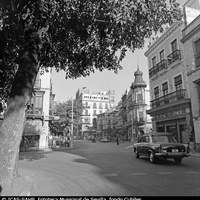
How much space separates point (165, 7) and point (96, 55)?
11.8 feet

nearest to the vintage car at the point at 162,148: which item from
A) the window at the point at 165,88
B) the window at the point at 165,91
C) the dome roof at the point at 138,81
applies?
the window at the point at 165,91

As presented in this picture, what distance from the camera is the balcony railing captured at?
1938 cm

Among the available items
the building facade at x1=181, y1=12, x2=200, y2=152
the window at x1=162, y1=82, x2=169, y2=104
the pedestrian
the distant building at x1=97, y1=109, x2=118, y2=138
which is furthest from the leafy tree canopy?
the distant building at x1=97, y1=109, x2=118, y2=138

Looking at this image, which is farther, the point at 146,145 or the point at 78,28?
the point at 146,145

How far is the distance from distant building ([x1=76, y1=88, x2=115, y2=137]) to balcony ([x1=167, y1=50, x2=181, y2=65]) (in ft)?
231

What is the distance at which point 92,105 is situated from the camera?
101 metres

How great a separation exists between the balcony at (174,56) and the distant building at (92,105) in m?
70.5

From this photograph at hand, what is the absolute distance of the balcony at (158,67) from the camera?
2264cm

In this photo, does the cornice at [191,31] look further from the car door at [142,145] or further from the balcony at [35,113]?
the balcony at [35,113]

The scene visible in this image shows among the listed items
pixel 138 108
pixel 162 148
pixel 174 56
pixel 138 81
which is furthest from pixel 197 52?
pixel 138 81

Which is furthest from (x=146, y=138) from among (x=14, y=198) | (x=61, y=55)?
(x=14, y=198)

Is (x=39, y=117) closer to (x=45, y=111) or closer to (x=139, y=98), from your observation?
(x=45, y=111)

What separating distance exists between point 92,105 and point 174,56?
8154cm

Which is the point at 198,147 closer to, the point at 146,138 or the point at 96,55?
the point at 146,138
